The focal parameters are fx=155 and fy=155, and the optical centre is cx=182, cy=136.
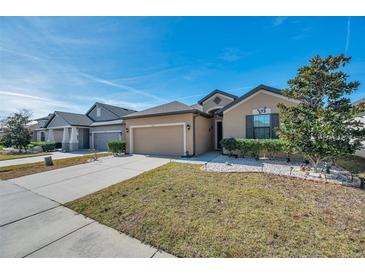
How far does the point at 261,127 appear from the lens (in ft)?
34.1

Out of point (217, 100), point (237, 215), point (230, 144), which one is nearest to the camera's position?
point (237, 215)

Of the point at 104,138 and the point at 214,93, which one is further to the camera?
the point at 104,138

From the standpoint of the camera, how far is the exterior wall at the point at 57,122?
19.8 metres

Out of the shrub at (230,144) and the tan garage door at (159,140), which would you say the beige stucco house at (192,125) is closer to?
the tan garage door at (159,140)

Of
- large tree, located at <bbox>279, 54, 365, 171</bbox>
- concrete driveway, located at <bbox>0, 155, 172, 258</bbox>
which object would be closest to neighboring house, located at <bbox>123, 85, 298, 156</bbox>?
large tree, located at <bbox>279, 54, 365, 171</bbox>

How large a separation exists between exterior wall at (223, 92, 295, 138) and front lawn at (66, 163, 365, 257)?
5734 mm

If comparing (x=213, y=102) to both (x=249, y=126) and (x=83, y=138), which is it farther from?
(x=83, y=138)

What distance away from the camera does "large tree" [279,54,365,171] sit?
5734 mm

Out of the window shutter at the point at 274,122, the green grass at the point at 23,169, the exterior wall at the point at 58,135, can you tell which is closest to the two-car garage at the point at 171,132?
the window shutter at the point at 274,122

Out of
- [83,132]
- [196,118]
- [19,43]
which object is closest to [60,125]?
[83,132]

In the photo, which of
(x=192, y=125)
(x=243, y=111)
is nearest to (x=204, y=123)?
(x=192, y=125)

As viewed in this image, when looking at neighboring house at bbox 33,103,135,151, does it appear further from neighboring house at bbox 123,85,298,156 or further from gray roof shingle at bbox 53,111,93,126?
neighboring house at bbox 123,85,298,156

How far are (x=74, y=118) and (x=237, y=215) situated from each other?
23617 millimetres
